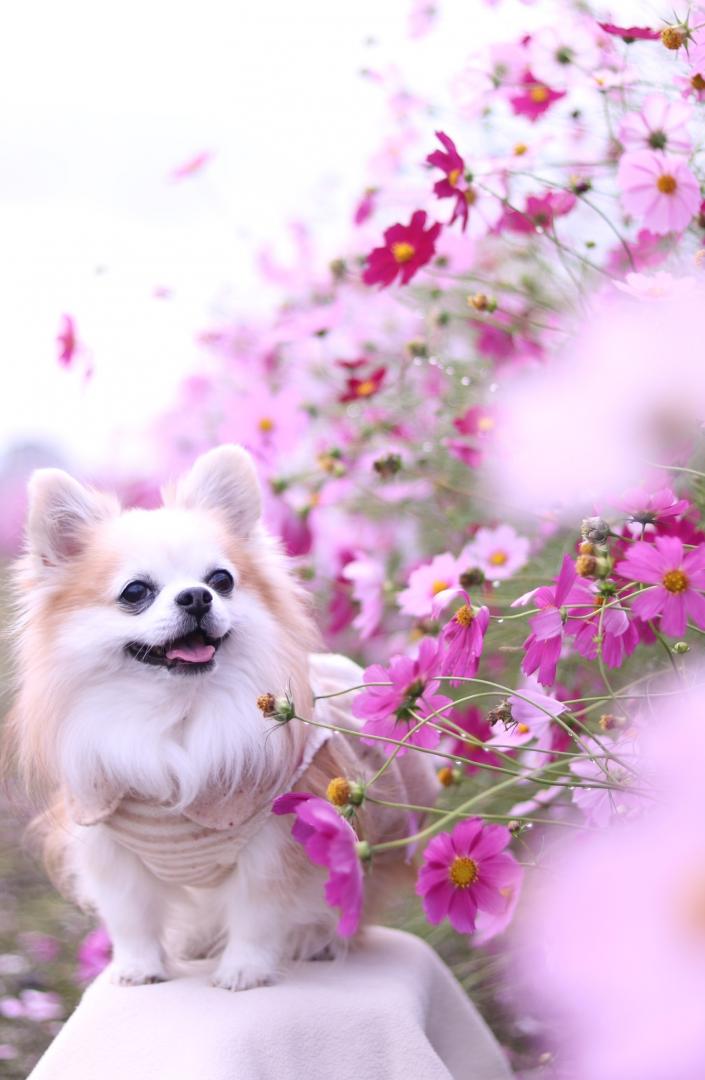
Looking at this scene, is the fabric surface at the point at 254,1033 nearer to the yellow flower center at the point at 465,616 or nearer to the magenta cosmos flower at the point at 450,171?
the yellow flower center at the point at 465,616

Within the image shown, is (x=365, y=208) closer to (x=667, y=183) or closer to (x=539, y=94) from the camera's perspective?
(x=539, y=94)

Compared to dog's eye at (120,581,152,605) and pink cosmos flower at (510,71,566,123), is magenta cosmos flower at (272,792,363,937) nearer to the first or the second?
dog's eye at (120,581,152,605)

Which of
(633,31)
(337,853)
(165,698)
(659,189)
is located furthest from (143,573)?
(633,31)

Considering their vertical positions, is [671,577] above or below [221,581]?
above

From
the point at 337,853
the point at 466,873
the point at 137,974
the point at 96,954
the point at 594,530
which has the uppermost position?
the point at 594,530


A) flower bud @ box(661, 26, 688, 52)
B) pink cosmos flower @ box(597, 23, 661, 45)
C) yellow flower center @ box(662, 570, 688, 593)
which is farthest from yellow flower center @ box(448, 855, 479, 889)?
pink cosmos flower @ box(597, 23, 661, 45)

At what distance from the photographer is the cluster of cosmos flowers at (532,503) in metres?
0.65

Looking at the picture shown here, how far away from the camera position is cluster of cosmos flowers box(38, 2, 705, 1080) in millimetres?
652

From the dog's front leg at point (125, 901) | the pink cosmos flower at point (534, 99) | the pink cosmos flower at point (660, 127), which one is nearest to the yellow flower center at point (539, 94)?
the pink cosmos flower at point (534, 99)

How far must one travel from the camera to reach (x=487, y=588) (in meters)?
1.68

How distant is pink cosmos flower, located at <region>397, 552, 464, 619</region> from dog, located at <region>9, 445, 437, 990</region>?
0.15m

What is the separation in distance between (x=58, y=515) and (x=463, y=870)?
27.5 inches

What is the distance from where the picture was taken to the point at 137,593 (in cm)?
133

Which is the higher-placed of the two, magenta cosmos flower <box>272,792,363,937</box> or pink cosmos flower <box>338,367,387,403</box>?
pink cosmos flower <box>338,367,387,403</box>
